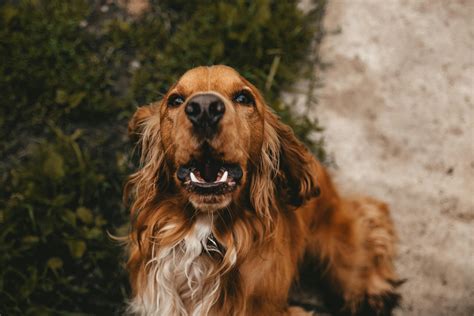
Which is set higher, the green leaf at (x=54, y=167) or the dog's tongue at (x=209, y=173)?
the dog's tongue at (x=209, y=173)

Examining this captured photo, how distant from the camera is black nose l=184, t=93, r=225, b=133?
6.48 feet

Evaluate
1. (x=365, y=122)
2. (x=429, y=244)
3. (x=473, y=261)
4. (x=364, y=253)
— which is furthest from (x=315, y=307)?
(x=365, y=122)

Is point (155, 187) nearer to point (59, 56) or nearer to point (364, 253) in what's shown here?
point (364, 253)

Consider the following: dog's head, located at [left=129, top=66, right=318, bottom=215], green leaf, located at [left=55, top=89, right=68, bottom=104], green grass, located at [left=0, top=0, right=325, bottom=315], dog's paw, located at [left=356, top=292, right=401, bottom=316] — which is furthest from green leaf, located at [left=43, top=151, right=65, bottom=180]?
dog's paw, located at [left=356, top=292, right=401, bottom=316]

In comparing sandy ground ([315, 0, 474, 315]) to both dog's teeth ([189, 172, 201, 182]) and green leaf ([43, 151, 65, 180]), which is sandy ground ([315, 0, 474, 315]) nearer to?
dog's teeth ([189, 172, 201, 182])

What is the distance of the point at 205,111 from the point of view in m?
1.98

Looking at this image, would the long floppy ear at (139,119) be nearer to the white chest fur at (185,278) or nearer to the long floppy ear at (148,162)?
the long floppy ear at (148,162)

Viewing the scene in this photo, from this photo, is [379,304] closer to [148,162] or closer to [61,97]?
[148,162]

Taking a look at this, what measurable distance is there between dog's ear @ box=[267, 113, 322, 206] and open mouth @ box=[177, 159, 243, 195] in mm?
416

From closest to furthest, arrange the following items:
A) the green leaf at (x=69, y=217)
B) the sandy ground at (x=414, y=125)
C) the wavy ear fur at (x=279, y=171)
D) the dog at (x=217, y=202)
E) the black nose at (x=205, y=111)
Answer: the black nose at (x=205, y=111) → the dog at (x=217, y=202) → the wavy ear fur at (x=279, y=171) → the green leaf at (x=69, y=217) → the sandy ground at (x=414, y=125)

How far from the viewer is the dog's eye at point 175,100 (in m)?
2.28

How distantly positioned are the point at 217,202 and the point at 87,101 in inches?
72.6

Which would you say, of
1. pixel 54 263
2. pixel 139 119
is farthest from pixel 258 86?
pixel 54 263

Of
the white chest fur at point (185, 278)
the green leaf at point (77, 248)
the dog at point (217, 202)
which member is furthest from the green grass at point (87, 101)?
the white chest fur at point (185, 278)
